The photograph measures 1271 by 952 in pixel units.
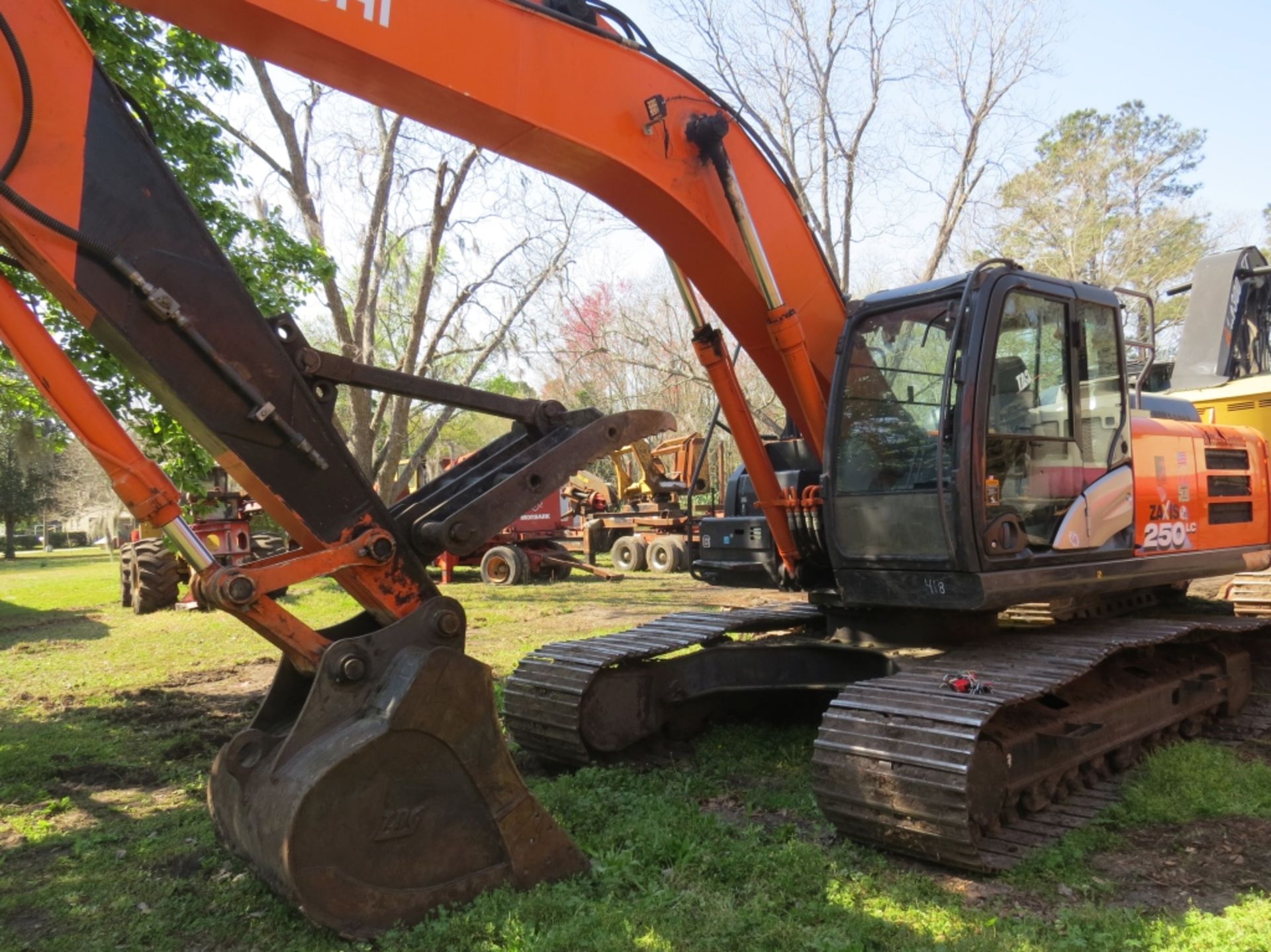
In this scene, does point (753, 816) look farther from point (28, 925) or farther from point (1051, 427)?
point (28, 925)

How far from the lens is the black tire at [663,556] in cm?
1988

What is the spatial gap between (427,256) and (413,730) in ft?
44.2

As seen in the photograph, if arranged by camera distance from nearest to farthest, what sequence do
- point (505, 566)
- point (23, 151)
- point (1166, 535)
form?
1. point (23, 151)
2. point (1166, 535)
3. point (505, 566)

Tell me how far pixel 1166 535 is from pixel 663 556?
14.6 meters

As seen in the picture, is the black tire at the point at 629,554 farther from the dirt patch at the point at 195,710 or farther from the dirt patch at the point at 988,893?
the dirt patch at the point at 988,893

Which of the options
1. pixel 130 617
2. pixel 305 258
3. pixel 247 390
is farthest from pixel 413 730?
pixel 130 617

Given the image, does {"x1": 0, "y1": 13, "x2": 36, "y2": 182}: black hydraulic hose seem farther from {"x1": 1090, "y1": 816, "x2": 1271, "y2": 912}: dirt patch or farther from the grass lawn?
{"x1": 1090, "y1": 816, "x2": 1271, "y2": 912}: dirt patch

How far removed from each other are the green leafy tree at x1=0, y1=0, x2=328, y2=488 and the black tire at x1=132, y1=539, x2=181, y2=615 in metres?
6.53

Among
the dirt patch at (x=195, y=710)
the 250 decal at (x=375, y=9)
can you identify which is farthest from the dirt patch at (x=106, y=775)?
the 250 decal at (x=375, y=9)

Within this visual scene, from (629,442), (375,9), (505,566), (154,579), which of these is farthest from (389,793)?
(505,566)

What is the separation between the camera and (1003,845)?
14.1ft

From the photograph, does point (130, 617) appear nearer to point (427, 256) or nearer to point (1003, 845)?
point (427, 256)

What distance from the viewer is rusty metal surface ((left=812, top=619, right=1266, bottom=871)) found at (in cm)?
401

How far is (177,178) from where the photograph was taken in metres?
6.56
